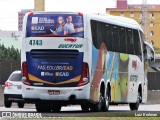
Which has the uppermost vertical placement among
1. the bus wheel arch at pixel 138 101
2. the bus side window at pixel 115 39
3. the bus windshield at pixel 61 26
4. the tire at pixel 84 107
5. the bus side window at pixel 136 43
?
the bus windshield at pixel 61 26

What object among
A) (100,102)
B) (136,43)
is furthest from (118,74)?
(100,102)

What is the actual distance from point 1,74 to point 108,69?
876 inches

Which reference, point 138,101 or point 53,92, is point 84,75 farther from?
point 138,101

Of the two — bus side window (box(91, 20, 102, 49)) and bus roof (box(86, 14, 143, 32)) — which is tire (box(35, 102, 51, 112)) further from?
bus roof (box(86, 14, 143, 32))

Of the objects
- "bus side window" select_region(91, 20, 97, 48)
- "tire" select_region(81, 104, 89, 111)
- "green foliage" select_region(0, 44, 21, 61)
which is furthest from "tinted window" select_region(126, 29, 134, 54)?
"green foliage" select_region(0, 44, 21, 61)

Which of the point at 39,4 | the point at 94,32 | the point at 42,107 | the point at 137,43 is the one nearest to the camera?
the point at 94,32

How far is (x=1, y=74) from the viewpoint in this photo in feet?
165

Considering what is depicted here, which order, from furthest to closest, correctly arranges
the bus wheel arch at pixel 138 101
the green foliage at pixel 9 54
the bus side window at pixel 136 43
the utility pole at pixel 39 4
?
the green foliage at pixel 9 54 < the utility pole at pixel 39 4 < the bus wheel arch at pixel 138 101 < the bus side window at pixel 136 43

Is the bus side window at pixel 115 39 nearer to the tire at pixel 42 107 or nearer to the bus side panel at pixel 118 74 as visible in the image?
the bus side panel at pixel 118 74

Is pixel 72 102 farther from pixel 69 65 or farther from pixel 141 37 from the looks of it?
pixel 141 37

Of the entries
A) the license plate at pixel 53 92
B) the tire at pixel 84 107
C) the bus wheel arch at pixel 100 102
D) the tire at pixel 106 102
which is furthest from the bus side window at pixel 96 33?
the tire at pixel 84 107

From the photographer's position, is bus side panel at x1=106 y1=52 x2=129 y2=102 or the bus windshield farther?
bus side panel at x1=106 y1=52 x2=129 y2=102

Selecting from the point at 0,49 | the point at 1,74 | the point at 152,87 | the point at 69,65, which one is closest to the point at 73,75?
the point at 69,65

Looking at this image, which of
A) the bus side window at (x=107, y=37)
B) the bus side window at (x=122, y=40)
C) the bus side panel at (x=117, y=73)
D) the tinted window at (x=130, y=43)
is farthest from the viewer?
the tinted window at (x=130, y=43)
